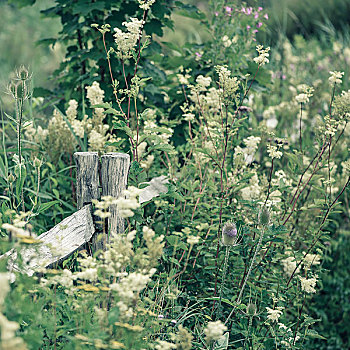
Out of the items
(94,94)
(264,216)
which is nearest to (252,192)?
(264,216)

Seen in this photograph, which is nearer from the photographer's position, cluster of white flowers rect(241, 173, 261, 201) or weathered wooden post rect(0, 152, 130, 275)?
weathered wooden post rect(0, 152, 130, 275)

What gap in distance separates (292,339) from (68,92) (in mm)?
2089

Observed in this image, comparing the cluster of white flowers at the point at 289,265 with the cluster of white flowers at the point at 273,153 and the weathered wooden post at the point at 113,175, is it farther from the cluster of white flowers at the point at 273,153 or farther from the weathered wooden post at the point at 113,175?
the weathered wooden post at the point at 113,175

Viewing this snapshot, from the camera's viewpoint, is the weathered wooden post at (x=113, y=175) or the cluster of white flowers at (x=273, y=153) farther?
the cluster of white flowers at (x=273, y=153)

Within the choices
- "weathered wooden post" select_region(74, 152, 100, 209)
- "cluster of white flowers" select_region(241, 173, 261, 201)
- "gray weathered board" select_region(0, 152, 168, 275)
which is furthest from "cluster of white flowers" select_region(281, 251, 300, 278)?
"weathered wooden post" select_region(74, 152, 100, 209)

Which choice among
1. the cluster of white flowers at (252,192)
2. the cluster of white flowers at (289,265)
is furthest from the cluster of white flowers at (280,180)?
the cluster of white flowers at (289,265)

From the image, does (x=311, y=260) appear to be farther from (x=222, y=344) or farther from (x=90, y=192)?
(x=90, y=192)

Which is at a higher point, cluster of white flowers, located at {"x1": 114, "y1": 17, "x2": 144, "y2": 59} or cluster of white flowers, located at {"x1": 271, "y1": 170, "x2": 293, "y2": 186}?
cluster of white flowers, located at {"x1": 114, "y1": 17, "x2": 144, "y2": 59}

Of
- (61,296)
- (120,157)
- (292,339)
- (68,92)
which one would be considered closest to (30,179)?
(68,92)

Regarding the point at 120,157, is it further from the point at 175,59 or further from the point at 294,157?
the point at 175,59

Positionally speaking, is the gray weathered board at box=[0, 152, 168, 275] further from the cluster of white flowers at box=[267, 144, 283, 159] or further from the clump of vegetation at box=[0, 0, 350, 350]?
the cluster of white flowers at box=[267, 144, 283, 159]

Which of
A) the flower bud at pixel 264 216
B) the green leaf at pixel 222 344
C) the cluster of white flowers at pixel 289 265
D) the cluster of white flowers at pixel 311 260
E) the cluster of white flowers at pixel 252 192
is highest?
the flower bud at pixel 264 216

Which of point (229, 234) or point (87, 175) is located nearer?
point (229, 234)

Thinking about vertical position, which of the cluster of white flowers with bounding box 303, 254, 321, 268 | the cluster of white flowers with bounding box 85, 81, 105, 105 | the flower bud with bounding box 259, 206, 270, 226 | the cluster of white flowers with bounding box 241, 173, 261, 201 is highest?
the cluster of white flowers with bounding box 85, 81, 105, 105
